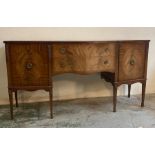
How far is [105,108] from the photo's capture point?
2424 millimetres

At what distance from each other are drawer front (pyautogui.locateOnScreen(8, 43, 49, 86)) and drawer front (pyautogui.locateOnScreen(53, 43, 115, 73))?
0.37 feet

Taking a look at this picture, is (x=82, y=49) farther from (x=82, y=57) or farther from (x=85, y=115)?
(x=85, y=115)

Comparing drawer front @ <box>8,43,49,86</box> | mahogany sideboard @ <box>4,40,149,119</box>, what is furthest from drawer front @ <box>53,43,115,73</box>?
drawer front @ <box>8,43,49,86</box>

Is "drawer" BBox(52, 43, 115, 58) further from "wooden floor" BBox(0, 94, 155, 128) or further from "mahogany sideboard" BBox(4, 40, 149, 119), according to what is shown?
"wooden floor" BBox(0, 94, 155, 128)

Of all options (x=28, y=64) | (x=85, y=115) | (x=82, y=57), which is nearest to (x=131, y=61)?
(x=82, y=57)

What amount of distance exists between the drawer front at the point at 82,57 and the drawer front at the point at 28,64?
112 millimetres

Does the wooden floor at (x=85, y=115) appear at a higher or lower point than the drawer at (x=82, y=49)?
lower

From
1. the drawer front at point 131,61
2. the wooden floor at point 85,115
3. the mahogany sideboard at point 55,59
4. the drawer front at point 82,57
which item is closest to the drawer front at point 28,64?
the mahogany sideboard at point 55,59

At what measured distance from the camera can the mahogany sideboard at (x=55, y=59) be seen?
197 centimetres

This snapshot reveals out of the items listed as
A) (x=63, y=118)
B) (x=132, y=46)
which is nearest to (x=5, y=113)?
(x=63, y=118)

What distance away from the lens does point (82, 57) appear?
6.74 feet

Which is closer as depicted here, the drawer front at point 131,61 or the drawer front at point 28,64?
the drawer front at point 28,64

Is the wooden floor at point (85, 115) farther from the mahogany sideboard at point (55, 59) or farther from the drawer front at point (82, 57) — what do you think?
the drawer front at point (82, 57)
